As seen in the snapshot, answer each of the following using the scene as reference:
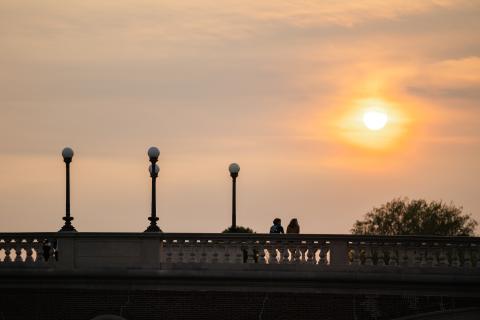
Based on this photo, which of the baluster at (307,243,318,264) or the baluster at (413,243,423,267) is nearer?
the baluster at (413,243,423,267)

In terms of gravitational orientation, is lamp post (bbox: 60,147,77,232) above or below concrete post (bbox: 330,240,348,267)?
above

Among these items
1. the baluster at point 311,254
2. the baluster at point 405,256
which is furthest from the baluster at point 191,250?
the baluster at point 405,256

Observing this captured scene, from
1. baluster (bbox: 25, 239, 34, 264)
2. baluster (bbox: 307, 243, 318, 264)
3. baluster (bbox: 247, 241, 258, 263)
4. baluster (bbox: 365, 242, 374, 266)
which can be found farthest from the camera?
baluster (bbox: 25, 239, 34, 264)

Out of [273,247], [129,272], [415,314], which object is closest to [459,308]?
[415,314]

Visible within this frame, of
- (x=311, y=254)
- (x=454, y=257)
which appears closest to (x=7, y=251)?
(x=311, y=254)

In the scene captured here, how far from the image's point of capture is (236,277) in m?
64.9

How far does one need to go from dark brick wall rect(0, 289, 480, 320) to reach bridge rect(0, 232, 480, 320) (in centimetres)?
3

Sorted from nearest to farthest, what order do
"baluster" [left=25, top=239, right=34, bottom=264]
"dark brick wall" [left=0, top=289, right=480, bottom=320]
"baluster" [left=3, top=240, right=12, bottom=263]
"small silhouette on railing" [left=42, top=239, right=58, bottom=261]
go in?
1. "dark brick wall" [left=0, top=289, right=480, bottom=320]
2. "small silhouette on railing" [left=42, top=239, right=58, bottom=261]
3. "baluster" [left=25, top=239, right=34, bottom=264]
4. "baluster" [left=3, top=240, right=12, bottom=263]

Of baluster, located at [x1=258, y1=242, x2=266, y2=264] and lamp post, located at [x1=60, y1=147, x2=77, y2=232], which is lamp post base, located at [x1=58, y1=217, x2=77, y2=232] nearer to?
lamp post, located at [x1=60, y1=147, x2=77, y2=232]

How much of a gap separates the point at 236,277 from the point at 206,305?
52.6 inches

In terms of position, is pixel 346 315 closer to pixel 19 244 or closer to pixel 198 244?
pixel 198 244

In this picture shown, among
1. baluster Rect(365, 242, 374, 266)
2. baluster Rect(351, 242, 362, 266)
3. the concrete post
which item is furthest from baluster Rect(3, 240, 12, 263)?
baluster Rect(365, 242, 374, 266)

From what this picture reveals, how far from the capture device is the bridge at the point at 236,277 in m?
64.4

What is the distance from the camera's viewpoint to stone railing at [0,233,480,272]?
6462 cm
